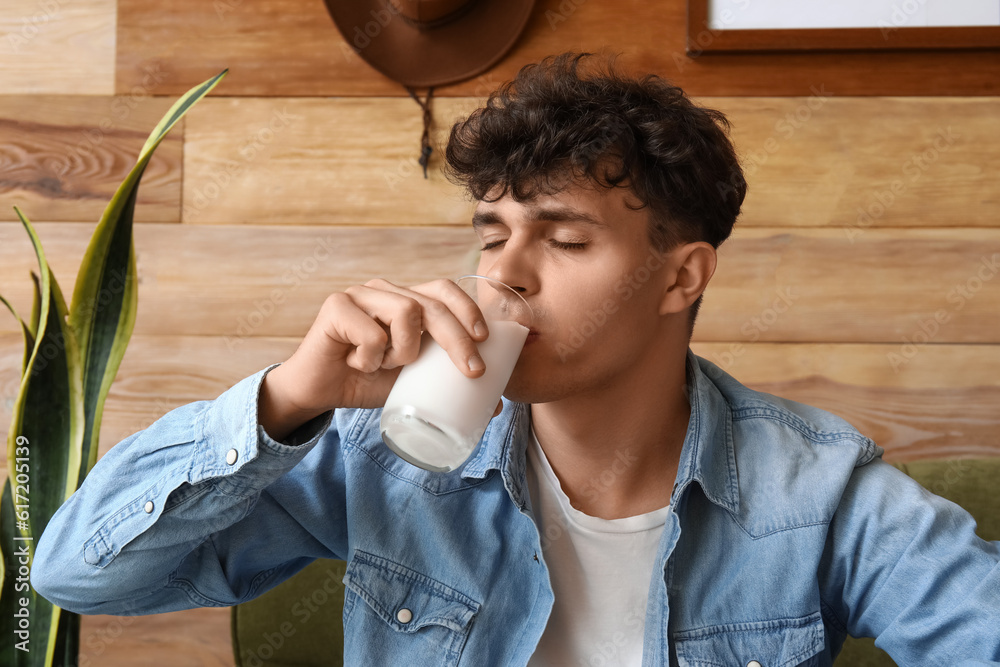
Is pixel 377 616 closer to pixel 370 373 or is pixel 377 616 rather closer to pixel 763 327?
pixel 370 373

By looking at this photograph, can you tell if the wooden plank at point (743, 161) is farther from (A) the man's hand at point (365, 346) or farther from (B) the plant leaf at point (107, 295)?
(A) the man's hand at point (365, 346)

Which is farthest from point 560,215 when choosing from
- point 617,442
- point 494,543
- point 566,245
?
point 494,543

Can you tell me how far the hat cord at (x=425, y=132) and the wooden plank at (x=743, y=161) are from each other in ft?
0.06

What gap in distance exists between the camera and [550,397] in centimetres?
104

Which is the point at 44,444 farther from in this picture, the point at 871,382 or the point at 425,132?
the point at 871,382

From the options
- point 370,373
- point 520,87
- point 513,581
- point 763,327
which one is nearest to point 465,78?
point 520,87

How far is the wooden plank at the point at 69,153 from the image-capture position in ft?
5.91

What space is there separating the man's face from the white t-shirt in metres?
0.20

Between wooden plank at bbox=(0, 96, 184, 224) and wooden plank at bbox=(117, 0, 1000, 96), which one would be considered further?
wooden plank at bbox=(0, 96, 184, 224)

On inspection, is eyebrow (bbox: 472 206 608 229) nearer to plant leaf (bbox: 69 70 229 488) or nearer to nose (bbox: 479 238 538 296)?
nose (bbox: 479 238 538 296)

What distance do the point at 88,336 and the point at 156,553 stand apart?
648mm

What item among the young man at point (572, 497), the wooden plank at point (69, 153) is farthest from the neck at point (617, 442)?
the wooden plank at point (69, 153)

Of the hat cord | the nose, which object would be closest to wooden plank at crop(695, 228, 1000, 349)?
the hat cord

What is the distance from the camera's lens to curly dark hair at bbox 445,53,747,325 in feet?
3.62
